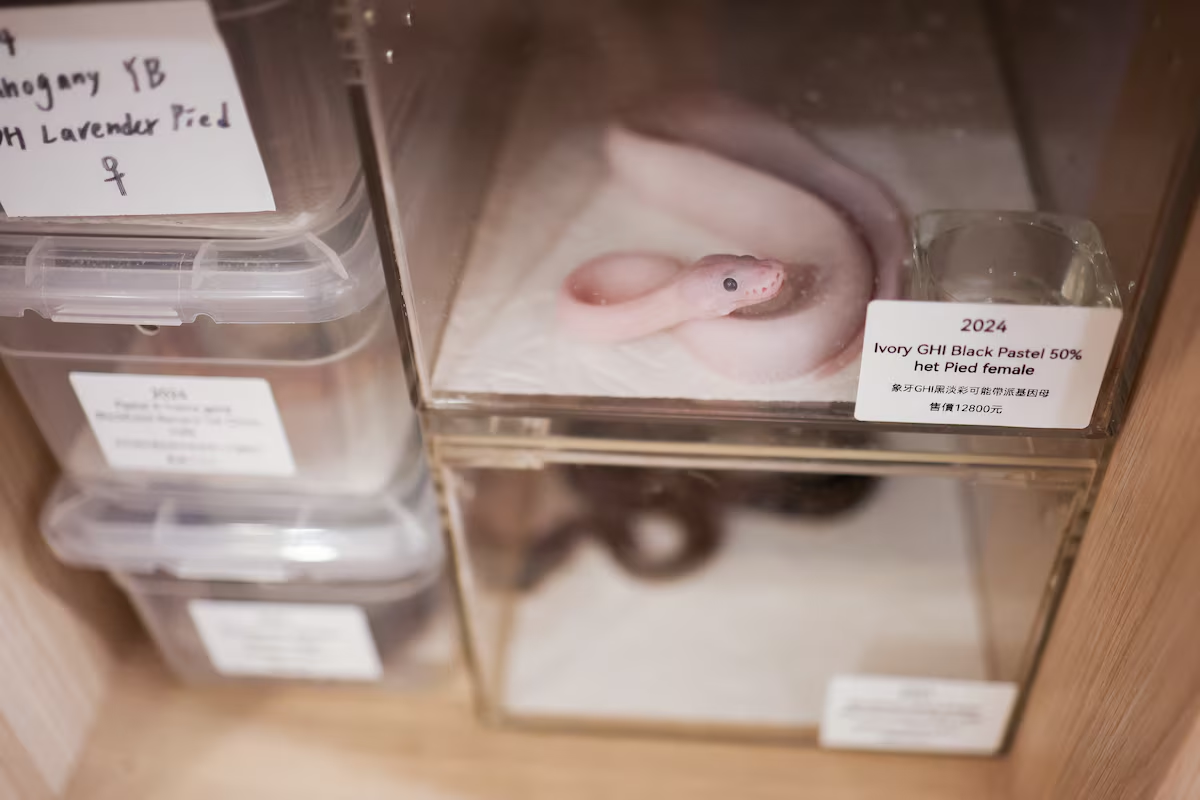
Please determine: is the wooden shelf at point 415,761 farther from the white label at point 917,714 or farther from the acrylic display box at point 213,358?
the acrylic display box at point 213,358

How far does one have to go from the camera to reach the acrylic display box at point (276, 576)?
603 millimetres

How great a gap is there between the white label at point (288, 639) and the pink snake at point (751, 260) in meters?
0.24

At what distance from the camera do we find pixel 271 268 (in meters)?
0.49

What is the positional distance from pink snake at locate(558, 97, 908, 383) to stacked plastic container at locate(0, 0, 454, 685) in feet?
0.40

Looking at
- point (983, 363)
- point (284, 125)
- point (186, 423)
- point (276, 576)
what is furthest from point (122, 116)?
point (983, 363)

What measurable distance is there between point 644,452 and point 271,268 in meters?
0.20

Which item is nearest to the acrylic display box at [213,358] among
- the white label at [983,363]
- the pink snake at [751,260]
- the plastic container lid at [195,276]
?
the plastic container lid at [195,276]

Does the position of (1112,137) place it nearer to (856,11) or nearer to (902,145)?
(902,145)

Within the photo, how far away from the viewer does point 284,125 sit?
454 mm

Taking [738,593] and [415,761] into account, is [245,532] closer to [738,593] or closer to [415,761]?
[415,761]

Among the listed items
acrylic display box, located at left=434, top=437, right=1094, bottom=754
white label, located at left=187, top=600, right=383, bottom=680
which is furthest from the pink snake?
white label, located at left=187, top=600, right=383, bottom=680

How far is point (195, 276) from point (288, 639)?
0.83 ft

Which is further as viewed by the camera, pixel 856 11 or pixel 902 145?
pixel 856 11

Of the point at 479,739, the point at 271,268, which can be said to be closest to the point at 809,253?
the point at 271,268
